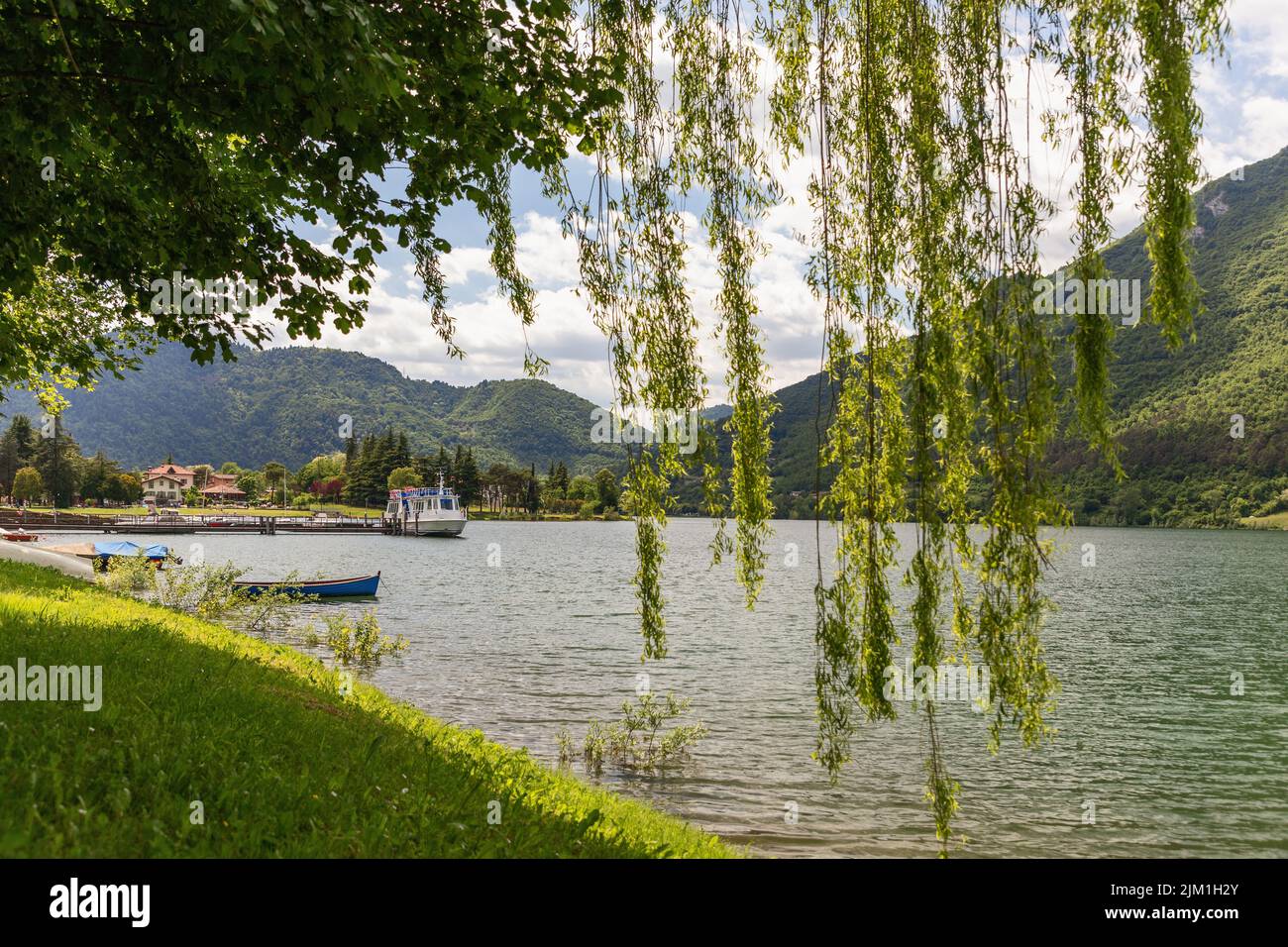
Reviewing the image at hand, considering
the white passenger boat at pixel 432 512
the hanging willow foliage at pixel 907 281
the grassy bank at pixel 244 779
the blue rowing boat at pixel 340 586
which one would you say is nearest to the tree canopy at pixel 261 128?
the hanging willow foliage at pixel 907 281

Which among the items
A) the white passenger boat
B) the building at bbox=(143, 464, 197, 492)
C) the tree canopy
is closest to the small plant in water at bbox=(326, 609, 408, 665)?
the tree canopy

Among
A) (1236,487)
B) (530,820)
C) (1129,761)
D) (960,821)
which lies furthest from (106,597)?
(1236,487)

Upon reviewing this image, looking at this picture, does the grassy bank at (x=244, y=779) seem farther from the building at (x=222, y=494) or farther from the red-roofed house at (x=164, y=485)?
the red-roofed house at (x=164, y=485)

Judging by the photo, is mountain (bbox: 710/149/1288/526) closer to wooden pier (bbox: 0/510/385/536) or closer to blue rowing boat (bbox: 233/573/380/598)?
blue rowing boat (bbox: 233/573/380/598)

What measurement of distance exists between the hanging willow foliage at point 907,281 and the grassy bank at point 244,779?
8.64 ft

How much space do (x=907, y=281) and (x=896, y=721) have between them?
33.8ft

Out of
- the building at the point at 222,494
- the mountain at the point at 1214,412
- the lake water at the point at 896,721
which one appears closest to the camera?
the lake water at the point at 896,721

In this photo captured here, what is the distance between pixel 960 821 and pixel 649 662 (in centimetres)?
1481

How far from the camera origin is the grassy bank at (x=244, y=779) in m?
5.05

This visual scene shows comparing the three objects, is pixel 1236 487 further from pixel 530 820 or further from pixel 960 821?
pixel 530 820

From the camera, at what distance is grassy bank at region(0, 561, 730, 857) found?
505 cm

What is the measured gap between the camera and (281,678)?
1148 centimetres

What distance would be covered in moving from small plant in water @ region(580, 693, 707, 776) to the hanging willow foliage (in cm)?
820

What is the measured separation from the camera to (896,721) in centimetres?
1480
